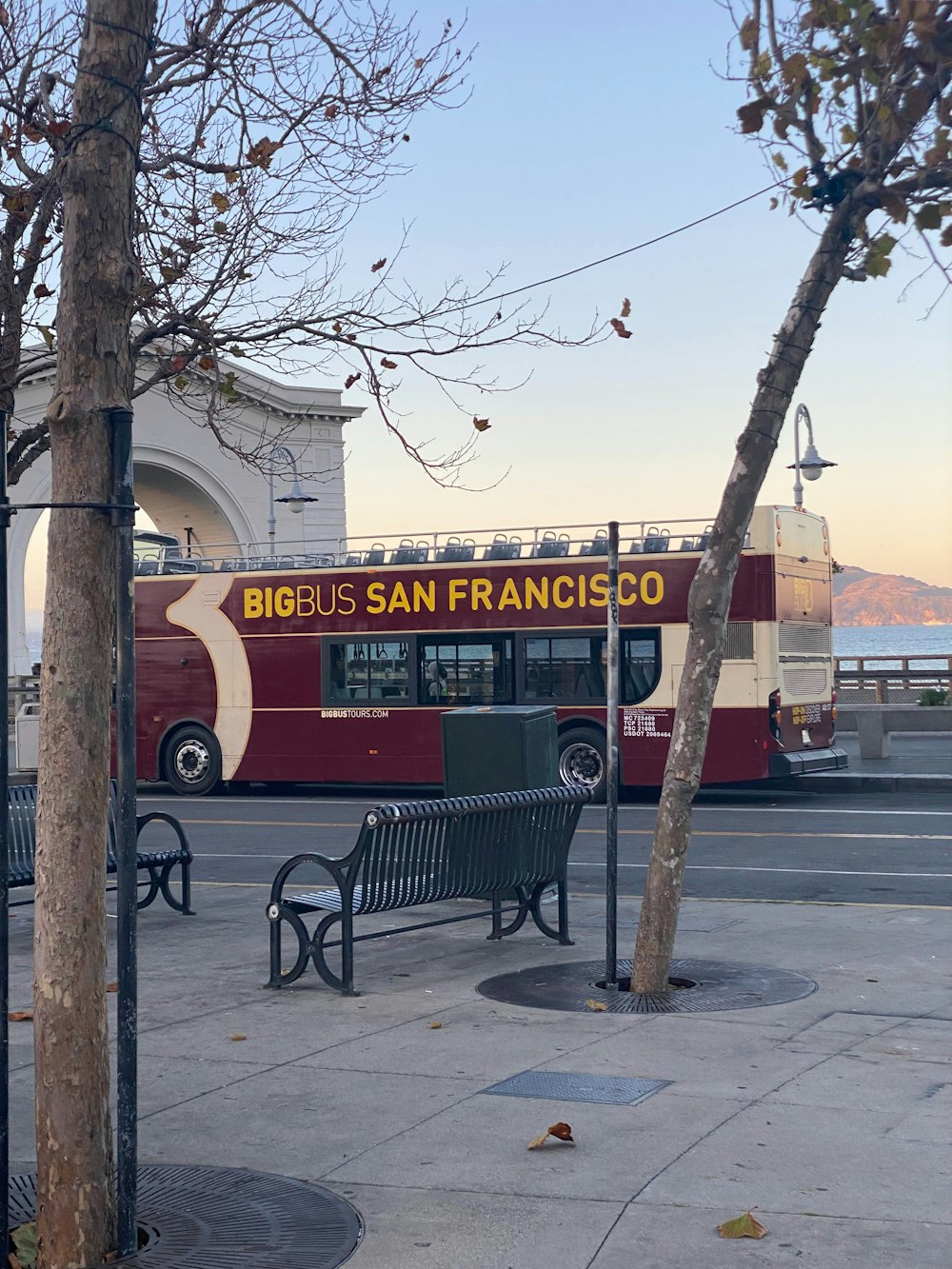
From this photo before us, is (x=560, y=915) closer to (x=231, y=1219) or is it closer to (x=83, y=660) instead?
(x=231, y=1219)

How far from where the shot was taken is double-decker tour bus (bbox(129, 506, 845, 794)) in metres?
20.1

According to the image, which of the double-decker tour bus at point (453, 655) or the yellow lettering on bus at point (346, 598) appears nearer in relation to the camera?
the double-decker tour bus at point (453, 655)

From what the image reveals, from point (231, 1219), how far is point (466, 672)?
56.3 feet

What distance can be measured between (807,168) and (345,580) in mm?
15187

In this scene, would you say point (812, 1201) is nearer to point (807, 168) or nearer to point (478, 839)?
point (478, 839)

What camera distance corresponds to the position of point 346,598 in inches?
894

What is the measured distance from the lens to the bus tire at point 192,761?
23562 mm

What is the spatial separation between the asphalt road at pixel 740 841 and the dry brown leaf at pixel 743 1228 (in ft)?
24.3

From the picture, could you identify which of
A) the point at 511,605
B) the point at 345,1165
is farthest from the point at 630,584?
the point at 345,1165

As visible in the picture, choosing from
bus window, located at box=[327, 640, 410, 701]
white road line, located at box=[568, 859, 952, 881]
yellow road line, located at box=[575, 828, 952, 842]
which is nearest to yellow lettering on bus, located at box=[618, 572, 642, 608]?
bus window, located at box=[327, 640, 410, 701]

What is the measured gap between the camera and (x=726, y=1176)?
A: 4852 mm

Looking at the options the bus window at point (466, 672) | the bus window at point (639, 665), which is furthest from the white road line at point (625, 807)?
the bus window at point (466, 672)

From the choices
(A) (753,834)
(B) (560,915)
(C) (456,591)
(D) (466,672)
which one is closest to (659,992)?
(B) (560,915)

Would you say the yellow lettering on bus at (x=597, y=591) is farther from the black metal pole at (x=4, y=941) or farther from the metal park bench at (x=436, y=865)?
the black metal pole at (x=4, y=941)
